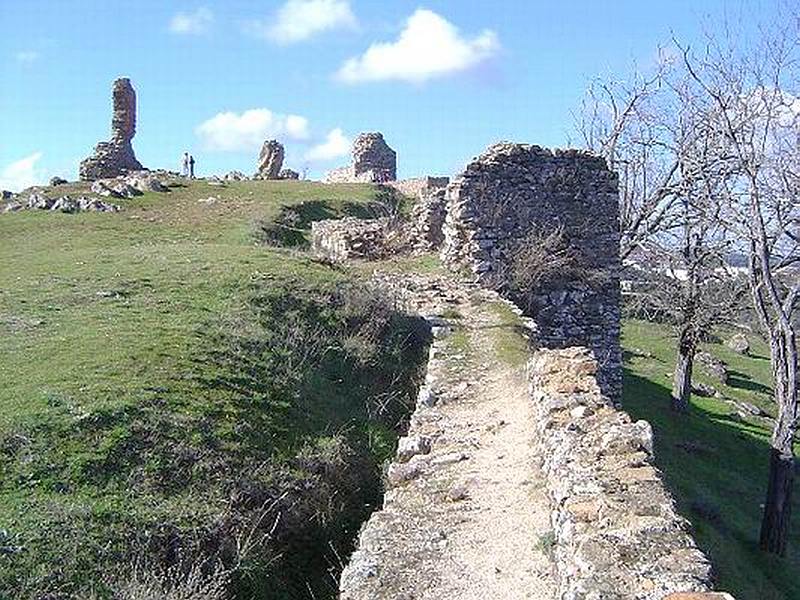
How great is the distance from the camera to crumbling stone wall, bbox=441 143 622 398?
1589cm

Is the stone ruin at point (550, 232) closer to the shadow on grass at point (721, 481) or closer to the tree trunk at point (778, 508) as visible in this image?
the shadow on grass at point (721, 481)

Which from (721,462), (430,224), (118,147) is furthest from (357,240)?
(118,147)

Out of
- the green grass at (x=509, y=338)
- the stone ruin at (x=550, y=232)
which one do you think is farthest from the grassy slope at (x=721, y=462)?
the stone ruin at (x=550, y=232)

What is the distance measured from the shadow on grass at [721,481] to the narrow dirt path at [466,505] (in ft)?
6.59

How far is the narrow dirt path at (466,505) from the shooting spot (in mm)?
5840

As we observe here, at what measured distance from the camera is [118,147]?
36.4m

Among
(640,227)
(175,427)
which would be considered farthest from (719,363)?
(175,427)

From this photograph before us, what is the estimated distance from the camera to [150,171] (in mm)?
35188

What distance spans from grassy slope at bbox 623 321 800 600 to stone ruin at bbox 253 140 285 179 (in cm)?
1881

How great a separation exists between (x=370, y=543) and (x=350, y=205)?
77.0 ft

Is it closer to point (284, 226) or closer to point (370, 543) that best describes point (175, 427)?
point (370, 543)

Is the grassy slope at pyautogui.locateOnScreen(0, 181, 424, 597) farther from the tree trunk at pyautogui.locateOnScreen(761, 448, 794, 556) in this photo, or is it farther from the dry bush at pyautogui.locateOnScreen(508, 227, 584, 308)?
the tree trunk at pyautogui.locateOnScreen(761, 448, 794, 556)

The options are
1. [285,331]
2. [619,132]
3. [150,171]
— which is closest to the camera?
[285,331]

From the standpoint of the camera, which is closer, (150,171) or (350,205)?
(350,205)
